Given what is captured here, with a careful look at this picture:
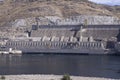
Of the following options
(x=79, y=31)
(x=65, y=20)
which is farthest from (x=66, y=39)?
(x=65, y=20)

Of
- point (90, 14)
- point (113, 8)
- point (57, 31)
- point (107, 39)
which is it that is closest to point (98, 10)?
point (90, 14)

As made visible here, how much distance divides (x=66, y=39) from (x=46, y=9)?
117ft

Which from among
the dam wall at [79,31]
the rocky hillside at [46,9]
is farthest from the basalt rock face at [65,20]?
the dam wall at [79,31]

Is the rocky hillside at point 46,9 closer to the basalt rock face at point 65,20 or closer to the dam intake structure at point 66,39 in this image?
the basalt rock face at point 65,20

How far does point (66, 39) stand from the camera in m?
114

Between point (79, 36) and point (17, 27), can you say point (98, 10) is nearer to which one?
point (17, 27)

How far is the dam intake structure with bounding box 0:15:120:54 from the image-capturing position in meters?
103

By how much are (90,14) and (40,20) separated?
15992 millimetres

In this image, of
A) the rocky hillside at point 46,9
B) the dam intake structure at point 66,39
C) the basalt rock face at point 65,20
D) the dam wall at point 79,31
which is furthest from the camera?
the rocky hillside at point 46,9

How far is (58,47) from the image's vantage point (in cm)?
10575

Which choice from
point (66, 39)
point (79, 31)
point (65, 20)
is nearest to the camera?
point (66, 39)

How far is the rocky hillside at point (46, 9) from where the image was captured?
479 ft

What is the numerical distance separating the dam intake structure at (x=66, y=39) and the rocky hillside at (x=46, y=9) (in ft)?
55.0

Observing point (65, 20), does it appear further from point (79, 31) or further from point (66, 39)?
point (66, 39)
